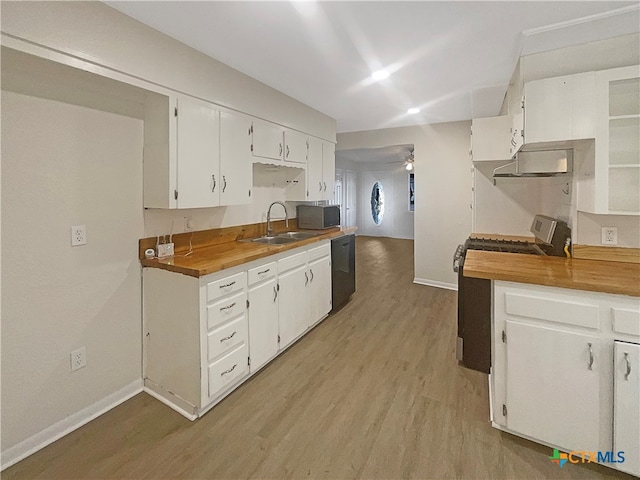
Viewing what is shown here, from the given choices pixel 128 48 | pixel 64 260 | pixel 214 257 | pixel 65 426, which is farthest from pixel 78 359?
pixel 128 48

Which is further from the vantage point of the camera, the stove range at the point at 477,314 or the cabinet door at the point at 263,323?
the stove range at the point at 477,314

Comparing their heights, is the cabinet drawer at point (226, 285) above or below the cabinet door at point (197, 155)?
below

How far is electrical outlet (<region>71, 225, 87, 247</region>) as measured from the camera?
1972 mm

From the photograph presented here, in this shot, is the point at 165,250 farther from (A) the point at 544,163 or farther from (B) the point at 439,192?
(B) the point at 439,192

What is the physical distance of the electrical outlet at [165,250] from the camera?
2.34m

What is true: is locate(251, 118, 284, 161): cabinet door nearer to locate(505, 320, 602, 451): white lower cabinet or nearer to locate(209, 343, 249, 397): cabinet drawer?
locate(209, 343, 249, 397): cabinet drawer

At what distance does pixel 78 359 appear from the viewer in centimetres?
203

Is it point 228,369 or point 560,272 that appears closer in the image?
point 560,272

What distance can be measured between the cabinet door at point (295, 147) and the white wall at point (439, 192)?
1.94 metres

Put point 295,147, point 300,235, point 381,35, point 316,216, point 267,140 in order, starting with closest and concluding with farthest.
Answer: point 381,35, point 267,140, point 295,147, point 300,235, point 316,216

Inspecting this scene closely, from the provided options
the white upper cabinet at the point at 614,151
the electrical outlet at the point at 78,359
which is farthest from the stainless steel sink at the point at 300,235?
the white upper cabinet at the point at 614,151

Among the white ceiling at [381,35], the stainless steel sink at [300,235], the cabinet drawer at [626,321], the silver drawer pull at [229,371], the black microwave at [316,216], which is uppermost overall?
the white ceiling at [381,35]

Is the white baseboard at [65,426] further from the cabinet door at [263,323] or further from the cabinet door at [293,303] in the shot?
the cabinet door at [293,303]

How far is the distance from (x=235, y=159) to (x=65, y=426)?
2190 millimetres
